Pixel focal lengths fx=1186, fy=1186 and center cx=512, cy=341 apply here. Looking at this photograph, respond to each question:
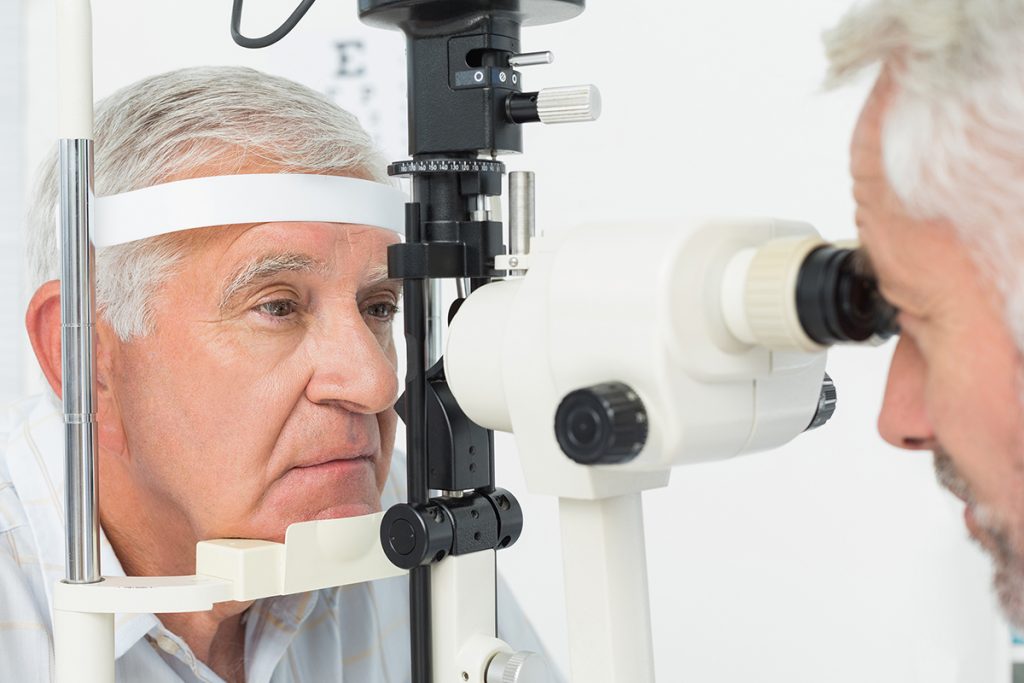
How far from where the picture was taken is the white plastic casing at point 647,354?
0.74m

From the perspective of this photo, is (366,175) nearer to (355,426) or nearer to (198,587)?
(355,426)

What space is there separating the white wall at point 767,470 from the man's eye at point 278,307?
3.19 ft

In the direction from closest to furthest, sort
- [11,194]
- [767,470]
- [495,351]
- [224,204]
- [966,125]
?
1. [966,125]
2. [495,351]
3. [224,204]
4. [767,470]
5. [11,194]

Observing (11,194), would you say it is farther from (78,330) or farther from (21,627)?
(78,330)

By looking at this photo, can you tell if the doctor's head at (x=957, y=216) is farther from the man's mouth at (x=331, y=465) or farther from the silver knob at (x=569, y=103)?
the man's mouth at (x=331, y=465)

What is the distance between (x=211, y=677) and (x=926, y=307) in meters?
0.92

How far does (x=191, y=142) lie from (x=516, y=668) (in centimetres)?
60

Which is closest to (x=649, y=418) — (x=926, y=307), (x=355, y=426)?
(x=926, y=307)

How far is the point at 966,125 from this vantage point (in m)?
0.65

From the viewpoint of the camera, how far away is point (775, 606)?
6.68ft

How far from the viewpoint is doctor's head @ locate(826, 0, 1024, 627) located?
2.10 feet

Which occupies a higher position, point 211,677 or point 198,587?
point 198,587

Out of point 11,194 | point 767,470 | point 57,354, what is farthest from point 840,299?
point 11,194

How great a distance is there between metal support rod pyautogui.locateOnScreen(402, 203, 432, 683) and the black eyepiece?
35 centimetres
